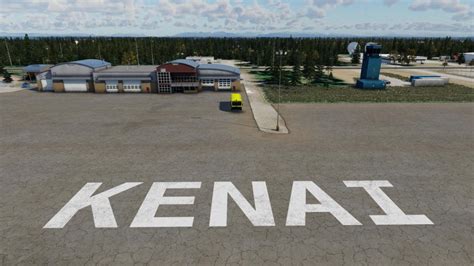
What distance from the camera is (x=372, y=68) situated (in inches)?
2293

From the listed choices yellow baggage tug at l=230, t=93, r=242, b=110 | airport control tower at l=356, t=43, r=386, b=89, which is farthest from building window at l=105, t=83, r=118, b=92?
airport control tower at l=356, t=43, r=386, b=89

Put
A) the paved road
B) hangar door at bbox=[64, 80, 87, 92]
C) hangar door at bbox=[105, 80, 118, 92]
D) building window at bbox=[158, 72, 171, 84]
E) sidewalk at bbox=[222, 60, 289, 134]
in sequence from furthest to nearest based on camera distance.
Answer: hangar door at bbox=[64, 80, 87, 92]
hangar door at bbox=[105, 80, 118, 92]
building window at bbox=[158, 72, 171, 84]
sidewalk at bbox=[222, 60, 289, 134]
the paved road

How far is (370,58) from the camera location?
5725 cm

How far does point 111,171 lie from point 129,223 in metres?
7.34

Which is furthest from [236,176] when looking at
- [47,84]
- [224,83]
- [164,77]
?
[47,84]

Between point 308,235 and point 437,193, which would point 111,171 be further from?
point 437,193

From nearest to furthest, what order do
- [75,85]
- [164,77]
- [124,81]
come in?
1. [164,77]
2. [124,81]
3. [75,85]

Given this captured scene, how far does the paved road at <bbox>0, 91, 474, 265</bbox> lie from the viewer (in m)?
13.1

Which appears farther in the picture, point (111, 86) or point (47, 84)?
point (47, 84)

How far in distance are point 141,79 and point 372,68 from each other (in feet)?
160

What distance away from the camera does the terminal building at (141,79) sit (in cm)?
5384

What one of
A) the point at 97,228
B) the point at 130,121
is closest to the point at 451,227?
the point at 97,228

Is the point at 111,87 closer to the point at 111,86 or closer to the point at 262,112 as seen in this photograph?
the point at 111,86

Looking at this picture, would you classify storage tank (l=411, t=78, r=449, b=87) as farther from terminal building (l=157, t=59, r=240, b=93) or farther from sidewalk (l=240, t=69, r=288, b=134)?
terminal building (l=157, t=59, r=240, b=93)
